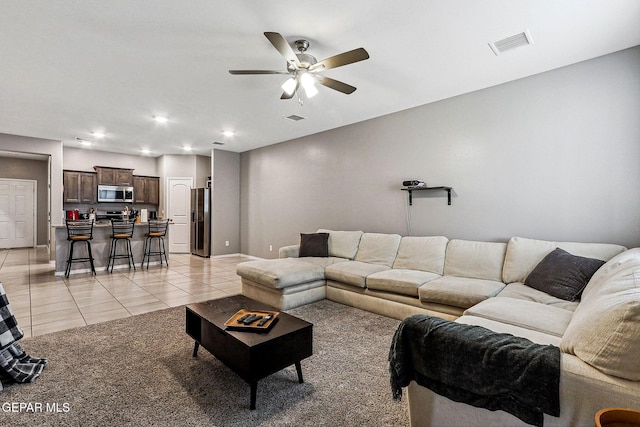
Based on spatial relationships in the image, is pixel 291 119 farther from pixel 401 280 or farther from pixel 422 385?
pixel 422 385

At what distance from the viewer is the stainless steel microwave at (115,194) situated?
814 centimetres

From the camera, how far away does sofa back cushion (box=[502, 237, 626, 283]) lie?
2956mm

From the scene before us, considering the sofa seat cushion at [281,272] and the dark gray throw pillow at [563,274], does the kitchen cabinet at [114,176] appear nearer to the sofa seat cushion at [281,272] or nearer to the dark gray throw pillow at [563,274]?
the sofa seat cushion at [281,272]

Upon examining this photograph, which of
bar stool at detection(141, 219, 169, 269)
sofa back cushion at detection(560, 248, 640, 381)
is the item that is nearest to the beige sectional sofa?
sofa back cushion at detection(560, 248, 640, 381)

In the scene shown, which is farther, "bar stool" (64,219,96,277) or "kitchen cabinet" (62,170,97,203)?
"kitchen cabinet" (62,170,97,203)

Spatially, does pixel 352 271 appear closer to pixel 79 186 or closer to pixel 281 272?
pixel 281 272

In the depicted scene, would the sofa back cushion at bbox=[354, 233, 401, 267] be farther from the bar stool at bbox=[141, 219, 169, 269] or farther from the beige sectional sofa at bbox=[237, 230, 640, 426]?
the bar stool at bbox=[141, 219, 169, 269]

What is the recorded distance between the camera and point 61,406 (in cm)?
198

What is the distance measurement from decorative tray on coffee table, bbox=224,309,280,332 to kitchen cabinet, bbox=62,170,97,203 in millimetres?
7596

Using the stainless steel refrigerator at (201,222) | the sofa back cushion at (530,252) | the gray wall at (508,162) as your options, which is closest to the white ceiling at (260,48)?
the gray wall at (508,162)

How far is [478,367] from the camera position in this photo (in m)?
1.40

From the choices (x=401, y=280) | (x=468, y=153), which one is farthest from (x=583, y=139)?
(x=401, y=280)

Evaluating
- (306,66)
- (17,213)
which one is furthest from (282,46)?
(17,213)

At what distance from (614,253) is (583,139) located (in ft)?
4.00
